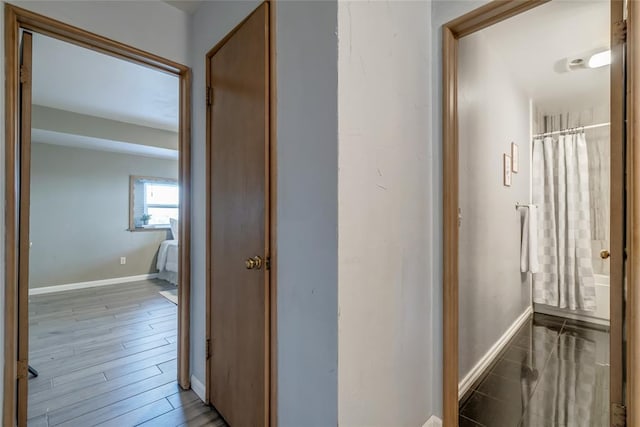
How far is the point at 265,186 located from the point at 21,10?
143 centimetres

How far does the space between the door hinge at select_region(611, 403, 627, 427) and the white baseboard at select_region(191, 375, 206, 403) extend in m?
1.99

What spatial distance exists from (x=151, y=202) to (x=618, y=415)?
19.9ft

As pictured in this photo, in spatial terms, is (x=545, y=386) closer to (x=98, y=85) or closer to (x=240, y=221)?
(x=240, y=221)

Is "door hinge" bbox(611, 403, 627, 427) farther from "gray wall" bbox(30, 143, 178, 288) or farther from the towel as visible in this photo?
"gray wall" bbox(30, 143, 178, 288)

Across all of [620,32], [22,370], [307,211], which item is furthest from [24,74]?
[620,32]

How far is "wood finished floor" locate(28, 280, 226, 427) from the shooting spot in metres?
1.66

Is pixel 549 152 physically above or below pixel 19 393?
above

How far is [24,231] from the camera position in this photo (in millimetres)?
1443

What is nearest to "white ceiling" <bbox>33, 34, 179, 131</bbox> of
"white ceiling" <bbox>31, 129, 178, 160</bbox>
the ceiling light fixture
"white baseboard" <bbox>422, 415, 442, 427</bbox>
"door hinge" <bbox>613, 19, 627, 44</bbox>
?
"white ceiling" <bbox>31, 129, 178, 160</bbox>

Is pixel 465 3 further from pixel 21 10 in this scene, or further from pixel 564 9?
pixel 21 10

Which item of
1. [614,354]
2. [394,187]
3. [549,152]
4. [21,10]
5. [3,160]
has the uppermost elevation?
[21,10]

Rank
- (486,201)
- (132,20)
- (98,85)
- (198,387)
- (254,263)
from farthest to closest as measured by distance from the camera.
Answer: (98,85)
(486,201)
(198,387)
(132,20)
(254,263)

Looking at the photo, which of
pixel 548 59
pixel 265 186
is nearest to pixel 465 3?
pixel 265 186

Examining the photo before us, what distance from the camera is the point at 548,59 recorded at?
2.38 m
